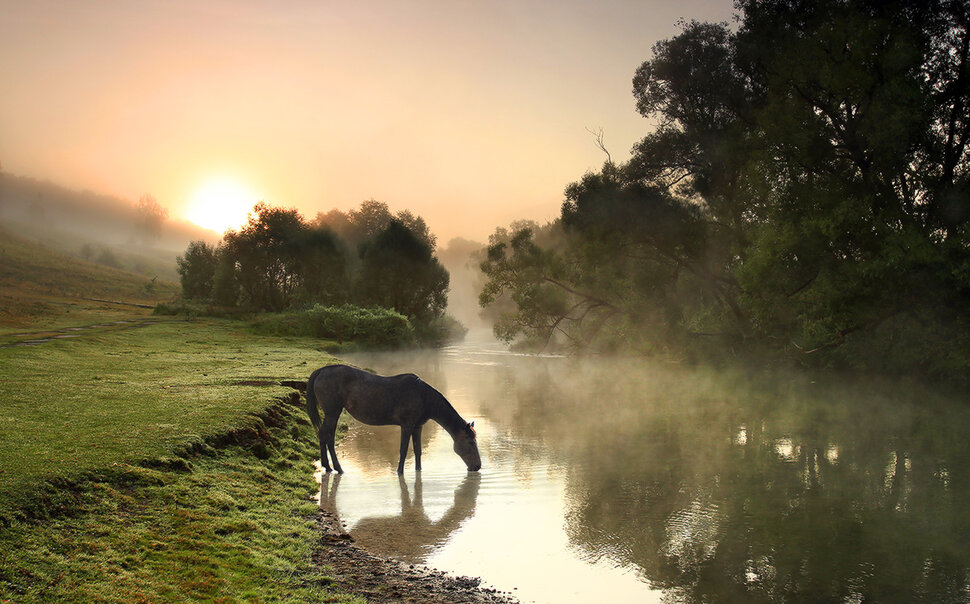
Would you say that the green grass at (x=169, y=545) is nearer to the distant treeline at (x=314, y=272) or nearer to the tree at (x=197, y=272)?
the distant treeline at (x=314, y=272)

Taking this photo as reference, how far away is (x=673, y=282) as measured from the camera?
43281 millimetres

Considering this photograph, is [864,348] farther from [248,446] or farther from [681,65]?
[248,446]

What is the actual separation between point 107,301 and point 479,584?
7758 centimetres

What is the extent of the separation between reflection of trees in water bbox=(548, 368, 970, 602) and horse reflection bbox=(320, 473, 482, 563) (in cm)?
202

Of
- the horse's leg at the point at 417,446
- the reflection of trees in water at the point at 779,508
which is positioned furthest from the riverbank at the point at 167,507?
the reflection of trees in water at the point at 779,508

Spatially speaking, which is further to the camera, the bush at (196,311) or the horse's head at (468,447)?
the bush at (196,311)

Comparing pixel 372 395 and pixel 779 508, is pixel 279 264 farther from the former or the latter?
pixel 779 508

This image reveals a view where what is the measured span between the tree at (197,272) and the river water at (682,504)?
67.3 meters

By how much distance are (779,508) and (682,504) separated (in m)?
1.80

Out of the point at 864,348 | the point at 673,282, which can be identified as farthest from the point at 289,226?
the point at 864,348

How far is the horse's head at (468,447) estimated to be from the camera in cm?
1359

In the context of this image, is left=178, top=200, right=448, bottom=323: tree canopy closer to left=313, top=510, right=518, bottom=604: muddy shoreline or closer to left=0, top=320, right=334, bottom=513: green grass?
left=0, top=320, right=334, bottom=513: green grass

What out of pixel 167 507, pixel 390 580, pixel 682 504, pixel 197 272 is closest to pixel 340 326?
pixel 197 272

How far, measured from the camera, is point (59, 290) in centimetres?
7519
